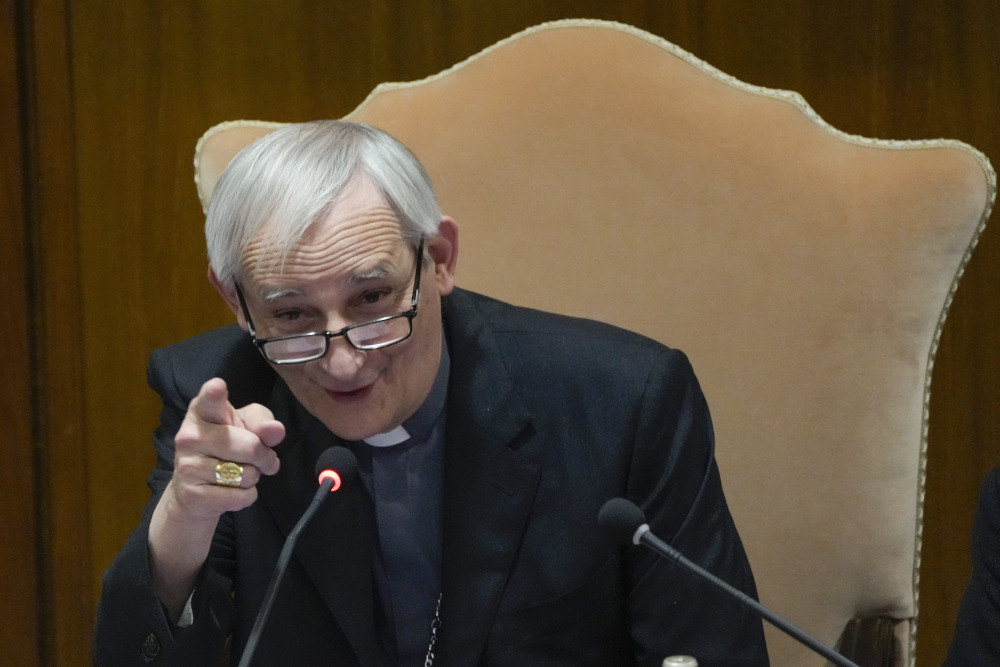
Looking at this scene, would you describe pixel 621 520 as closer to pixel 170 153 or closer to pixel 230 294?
pixel 230 294

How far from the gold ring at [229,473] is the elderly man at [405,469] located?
0.8 inches

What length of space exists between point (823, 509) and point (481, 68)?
31.0 inches

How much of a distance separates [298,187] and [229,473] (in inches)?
13.1

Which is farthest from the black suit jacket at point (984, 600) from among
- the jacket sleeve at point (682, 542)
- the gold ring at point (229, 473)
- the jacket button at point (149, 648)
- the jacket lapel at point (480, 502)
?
the jacket button at point (149, 648)

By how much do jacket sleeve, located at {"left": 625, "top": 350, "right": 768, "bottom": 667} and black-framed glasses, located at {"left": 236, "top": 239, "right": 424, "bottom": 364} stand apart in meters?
0.32

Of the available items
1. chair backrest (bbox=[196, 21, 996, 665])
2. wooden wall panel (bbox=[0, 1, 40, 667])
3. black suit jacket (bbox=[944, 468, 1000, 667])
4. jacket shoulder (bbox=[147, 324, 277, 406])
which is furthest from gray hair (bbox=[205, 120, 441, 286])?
wooden wall panel (bbox=[0, 1, 40, 667])

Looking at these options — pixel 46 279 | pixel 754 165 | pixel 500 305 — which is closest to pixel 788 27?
pixel 754 165

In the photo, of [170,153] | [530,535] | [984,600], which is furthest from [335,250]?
[170,153]

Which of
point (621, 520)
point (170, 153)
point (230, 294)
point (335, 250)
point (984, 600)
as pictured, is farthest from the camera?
point (170, 153)

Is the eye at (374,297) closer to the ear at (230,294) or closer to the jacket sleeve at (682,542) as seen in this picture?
the ear at (230,294)

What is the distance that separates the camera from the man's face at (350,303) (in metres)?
1.23

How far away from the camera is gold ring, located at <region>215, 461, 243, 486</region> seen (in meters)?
1.13

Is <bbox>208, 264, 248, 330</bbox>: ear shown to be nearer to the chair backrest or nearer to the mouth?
the mouth

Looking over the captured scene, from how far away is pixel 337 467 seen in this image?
1065mm
